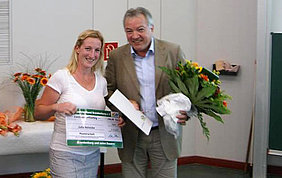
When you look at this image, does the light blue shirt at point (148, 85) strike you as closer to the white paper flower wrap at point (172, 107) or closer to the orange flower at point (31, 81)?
the white paper flower wrap at point (172, 107)

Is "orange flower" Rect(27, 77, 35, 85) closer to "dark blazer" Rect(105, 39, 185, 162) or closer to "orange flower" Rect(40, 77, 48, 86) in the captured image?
"orange flower" Rect(40, 77, 48, 86)

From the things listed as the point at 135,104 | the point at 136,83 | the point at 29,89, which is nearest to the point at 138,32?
the point at 136,83

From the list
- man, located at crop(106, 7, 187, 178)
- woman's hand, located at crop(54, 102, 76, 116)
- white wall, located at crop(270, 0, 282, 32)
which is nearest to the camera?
woman's hand, located at crop(54, 102, 76, 116)

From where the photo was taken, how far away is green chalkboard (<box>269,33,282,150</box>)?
464cm

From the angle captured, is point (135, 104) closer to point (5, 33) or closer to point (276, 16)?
point (5, 33)

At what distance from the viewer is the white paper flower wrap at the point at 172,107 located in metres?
2.56

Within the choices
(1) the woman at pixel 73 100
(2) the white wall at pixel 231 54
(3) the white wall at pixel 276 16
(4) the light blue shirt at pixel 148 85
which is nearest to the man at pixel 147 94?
(4) the light blue shirt at pixel 148 85

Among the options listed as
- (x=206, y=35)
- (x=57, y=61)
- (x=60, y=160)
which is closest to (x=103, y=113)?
(x=60, y=160)

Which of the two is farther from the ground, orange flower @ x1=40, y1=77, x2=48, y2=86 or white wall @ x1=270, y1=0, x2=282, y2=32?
white wall @ x1=270, y1=0, x2=282, y2=32

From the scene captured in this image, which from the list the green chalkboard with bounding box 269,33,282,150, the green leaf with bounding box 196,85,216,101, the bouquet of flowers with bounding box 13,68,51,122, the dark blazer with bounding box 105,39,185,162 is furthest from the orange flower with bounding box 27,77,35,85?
the green chalkboard with bounding box 269,33,282,150

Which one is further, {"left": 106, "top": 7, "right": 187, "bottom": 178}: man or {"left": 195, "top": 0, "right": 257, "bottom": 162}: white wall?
{"left": 195, "top": 0, "right": 257, "bottom": 162}: white wall

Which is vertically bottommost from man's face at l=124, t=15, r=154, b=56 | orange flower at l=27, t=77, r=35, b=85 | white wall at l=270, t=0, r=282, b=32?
orange flower at l=27, t=77, r=35, b=85

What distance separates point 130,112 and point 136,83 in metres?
0.23

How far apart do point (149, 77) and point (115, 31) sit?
7.54 ft
